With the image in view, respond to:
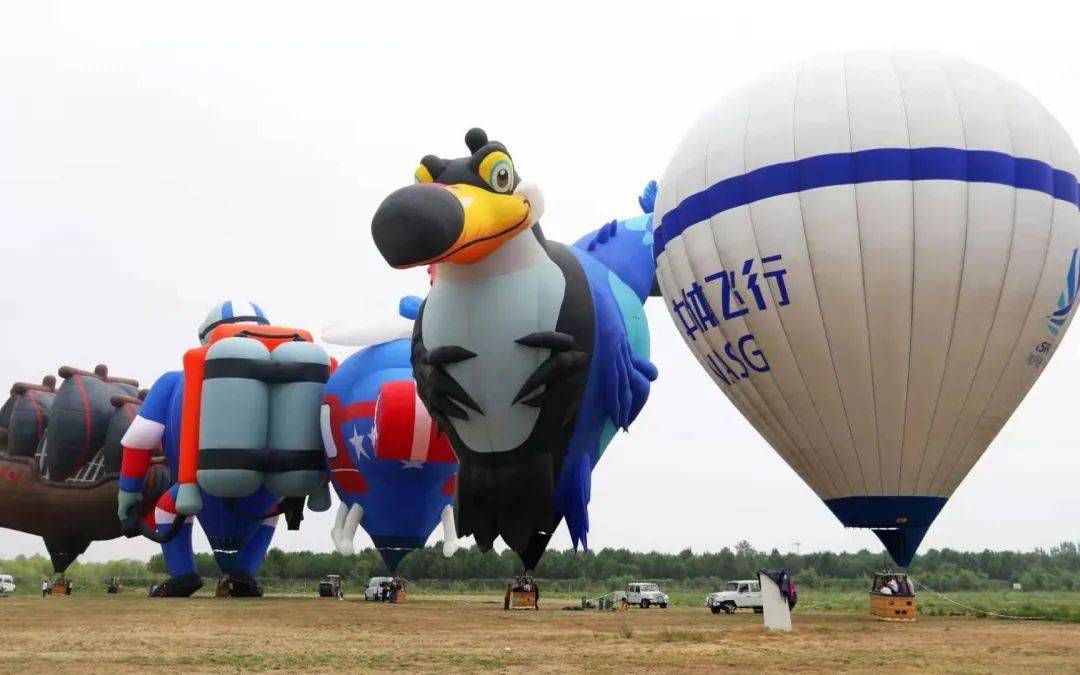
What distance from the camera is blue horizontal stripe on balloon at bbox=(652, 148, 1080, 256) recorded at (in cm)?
1244

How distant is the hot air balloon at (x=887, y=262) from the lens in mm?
12453

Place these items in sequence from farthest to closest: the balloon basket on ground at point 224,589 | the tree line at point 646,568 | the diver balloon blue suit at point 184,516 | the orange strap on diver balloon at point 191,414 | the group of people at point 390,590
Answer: the tree line at point 646,568 → the group of people at point 390,590 → the balloon basket on ground at point 224,589 → the diver balloon blue suit at point 184,516 → the orange strap on diver balloon at point 191,414

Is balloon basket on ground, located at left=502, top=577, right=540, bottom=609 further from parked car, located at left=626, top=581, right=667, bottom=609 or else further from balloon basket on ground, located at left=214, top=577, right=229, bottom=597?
parked car, located at left=626, top=581, right=667, bottom=609

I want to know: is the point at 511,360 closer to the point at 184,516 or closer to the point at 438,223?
the point at 438,223

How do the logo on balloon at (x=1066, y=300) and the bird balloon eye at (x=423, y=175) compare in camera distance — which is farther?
the logo on balloon at (x=1066, y=300)

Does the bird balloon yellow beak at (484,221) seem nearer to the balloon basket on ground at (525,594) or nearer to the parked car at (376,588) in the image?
the balloon basket on ground at (525,594)

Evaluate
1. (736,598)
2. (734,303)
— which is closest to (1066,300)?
(734,303)

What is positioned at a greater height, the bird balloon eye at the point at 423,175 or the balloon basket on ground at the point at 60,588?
the bird balloon eye at the point at 423,175

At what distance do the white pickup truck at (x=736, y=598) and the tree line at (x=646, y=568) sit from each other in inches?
818

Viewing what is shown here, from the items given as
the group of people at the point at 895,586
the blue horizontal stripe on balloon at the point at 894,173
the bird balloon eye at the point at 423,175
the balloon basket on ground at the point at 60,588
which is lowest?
the balloon basket on ground at the point at 60,588

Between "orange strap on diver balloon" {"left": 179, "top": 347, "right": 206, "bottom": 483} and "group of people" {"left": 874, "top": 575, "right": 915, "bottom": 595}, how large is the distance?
37.1 ft

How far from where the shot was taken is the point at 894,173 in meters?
12.4

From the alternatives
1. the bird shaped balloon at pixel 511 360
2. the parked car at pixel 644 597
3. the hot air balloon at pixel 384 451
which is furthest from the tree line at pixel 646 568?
the bird shaped balloon at pixel 511 360

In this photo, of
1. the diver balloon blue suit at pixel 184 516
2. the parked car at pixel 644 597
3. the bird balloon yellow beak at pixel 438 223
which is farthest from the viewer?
the parked car at pixel 644 597
